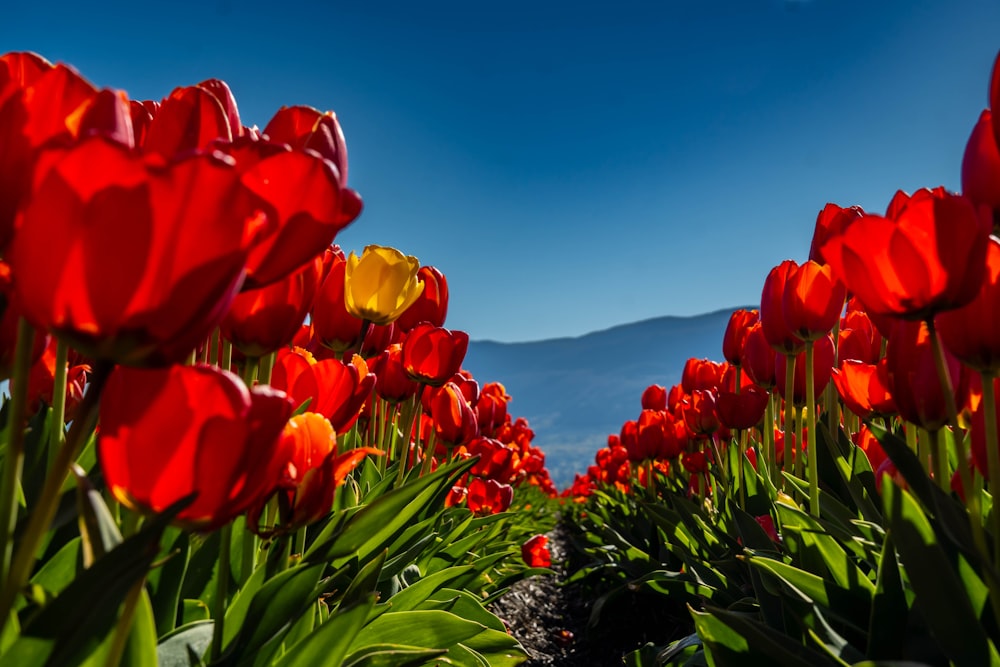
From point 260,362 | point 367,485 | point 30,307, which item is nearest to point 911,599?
point 260,362

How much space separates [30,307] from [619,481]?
297 inches

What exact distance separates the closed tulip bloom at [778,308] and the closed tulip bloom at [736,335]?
4.33 ft

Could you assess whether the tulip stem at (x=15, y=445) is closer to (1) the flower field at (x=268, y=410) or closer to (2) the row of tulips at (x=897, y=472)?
(1) the flower field at (x=268, y=410)

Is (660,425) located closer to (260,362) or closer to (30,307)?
(260,362)

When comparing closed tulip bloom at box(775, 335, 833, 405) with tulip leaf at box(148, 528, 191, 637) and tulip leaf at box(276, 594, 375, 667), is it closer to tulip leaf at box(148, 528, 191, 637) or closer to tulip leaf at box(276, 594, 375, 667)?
tulip leaf at box(276, 594, 375, 667)

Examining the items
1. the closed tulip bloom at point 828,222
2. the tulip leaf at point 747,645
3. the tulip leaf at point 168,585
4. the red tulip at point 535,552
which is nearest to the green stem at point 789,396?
the closed tulip bloom at point 828,222

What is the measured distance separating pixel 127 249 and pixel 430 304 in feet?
7.23

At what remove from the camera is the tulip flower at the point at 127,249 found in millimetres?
595

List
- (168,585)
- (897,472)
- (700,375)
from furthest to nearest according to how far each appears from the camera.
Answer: (700,375) → (897,472) → (168,585)

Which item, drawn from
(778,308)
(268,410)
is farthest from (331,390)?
(778,308)

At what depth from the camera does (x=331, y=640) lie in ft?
3.40

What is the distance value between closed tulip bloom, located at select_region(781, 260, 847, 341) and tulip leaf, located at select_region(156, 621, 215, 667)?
1535 mm

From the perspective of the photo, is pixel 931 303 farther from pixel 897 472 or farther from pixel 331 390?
pixel 331 390

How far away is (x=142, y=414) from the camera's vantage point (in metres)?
0.69
